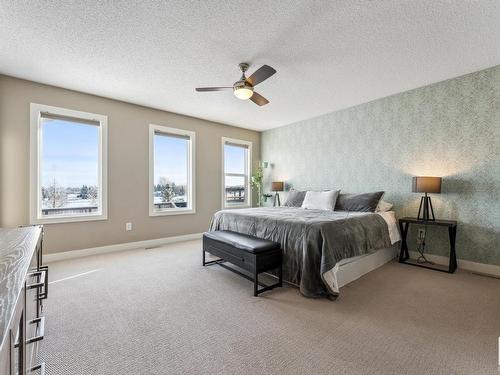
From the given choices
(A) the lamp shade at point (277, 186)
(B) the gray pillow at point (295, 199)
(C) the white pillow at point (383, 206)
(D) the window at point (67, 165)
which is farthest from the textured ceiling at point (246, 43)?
(A) the lamp shade at point (277, 186)

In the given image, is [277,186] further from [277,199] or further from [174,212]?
[174,212]

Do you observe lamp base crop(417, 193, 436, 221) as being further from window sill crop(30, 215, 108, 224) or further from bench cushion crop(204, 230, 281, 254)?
window sill crop(30, 215, 108, 224)

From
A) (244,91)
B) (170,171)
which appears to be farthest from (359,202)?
(170,171)

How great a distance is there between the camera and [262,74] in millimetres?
2619

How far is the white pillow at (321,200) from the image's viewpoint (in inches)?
162

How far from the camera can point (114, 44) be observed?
2.56 metres

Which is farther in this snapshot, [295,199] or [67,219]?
[295,199]

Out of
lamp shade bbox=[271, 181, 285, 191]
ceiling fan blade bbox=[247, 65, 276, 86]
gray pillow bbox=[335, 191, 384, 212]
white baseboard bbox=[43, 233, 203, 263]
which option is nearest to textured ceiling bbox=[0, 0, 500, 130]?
ceiling fan blade bbox=[247, 65, 276, 86]

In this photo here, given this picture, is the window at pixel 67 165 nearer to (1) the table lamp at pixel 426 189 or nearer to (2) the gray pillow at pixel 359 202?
(2) the gray pillow at pixel 359 202

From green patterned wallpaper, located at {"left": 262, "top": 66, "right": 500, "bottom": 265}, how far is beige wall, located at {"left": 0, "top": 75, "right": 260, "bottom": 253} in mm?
2395

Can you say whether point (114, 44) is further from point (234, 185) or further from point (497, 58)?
point (497, 58)

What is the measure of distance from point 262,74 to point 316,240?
1.85 metres

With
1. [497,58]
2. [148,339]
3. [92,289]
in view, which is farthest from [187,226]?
[497,58]

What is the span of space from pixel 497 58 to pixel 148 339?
15.3ft
